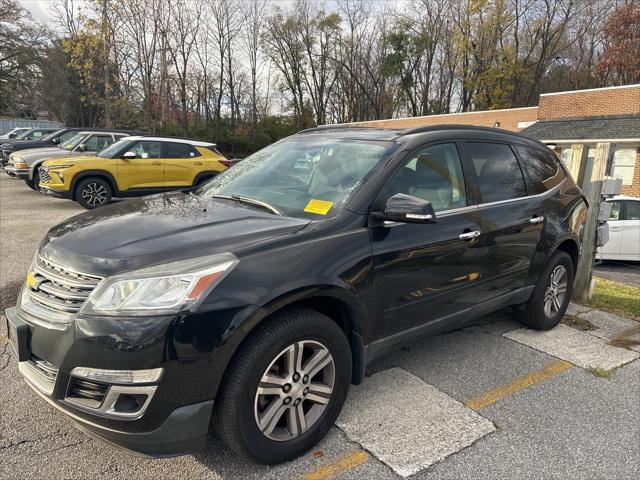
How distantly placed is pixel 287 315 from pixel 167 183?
33.4 ft

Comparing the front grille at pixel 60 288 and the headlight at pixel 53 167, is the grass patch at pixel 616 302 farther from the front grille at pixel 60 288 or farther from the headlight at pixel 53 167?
the headlight at pixel 53 167

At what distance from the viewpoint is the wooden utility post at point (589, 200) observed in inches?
205

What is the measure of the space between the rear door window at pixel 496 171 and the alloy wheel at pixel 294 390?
192 cm

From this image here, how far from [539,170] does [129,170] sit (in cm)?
959

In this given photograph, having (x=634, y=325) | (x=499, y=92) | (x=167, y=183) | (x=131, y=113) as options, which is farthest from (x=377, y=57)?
(x=634, y=325)

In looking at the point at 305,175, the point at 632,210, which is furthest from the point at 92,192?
the point at 632,210

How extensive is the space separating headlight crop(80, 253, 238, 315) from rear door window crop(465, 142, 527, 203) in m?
2.34

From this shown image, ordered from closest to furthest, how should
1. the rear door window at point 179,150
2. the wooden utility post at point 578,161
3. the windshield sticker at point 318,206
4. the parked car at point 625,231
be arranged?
the windshield sticker at point 318,206 → the wooden utility post at point 578,161 → the rear door window at point 179,150 → the parked car at point 625,231

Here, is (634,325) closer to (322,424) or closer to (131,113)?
(322,424)

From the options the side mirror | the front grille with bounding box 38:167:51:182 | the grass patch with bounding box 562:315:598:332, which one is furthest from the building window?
the side mirror

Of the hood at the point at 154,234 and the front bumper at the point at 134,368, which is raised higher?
the hood at the point at 154,234

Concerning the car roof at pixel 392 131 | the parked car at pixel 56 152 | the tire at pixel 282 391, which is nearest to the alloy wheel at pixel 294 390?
the tire at pixel 282 391

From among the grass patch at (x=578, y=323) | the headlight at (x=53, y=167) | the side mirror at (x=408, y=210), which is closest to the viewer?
the side mirror at (x=408, y=210)

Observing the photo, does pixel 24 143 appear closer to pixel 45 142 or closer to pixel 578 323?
pixel 45 142
